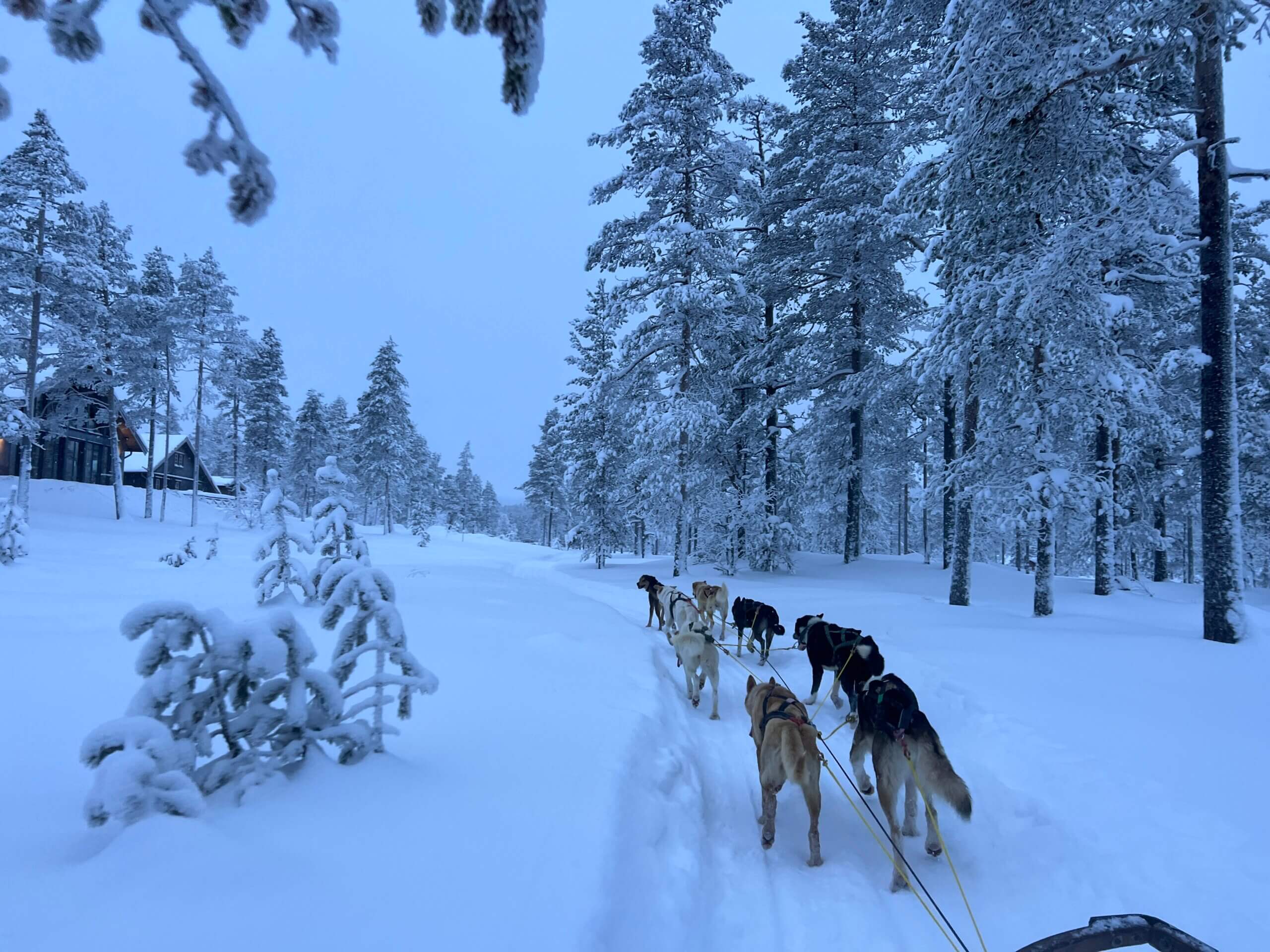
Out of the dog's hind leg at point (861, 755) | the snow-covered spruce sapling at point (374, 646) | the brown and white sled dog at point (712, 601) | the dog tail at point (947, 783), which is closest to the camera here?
the snow-covered spruce sapling at point (374, 646)

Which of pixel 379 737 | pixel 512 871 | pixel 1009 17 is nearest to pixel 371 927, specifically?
pixel 512 871

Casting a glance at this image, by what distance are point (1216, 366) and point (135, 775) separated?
37.9 feet

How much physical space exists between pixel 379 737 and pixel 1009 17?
11507 mm

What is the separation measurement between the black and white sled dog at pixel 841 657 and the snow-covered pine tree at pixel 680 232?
9.72 m

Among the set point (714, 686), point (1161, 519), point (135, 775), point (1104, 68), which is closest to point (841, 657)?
point (714, 686)

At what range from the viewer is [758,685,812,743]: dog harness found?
401 centimetres

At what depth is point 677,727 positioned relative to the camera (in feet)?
18.4

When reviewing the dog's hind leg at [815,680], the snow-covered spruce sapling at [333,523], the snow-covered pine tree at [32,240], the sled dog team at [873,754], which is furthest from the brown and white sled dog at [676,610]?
the snow-covered pine tree at [32,240]

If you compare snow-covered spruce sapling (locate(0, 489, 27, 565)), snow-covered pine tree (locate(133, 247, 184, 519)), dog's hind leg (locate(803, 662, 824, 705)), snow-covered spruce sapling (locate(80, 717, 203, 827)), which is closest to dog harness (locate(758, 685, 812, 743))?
dog's hind leg (locate(803, 662, 824, 705))

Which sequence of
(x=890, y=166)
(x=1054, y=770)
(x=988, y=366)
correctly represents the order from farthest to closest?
1. (x=890, y=166)
2. (x=988, y=366)
3. (x=1054, y=770)

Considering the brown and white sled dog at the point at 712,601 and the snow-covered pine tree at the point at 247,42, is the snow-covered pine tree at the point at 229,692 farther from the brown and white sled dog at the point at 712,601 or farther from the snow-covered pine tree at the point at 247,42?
the brown and white sled dog at the point at 712,601

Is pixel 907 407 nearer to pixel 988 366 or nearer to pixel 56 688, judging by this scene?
pixel 988 366

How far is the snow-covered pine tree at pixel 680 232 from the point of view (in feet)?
52.7

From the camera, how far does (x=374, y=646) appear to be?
3244 millimetres
